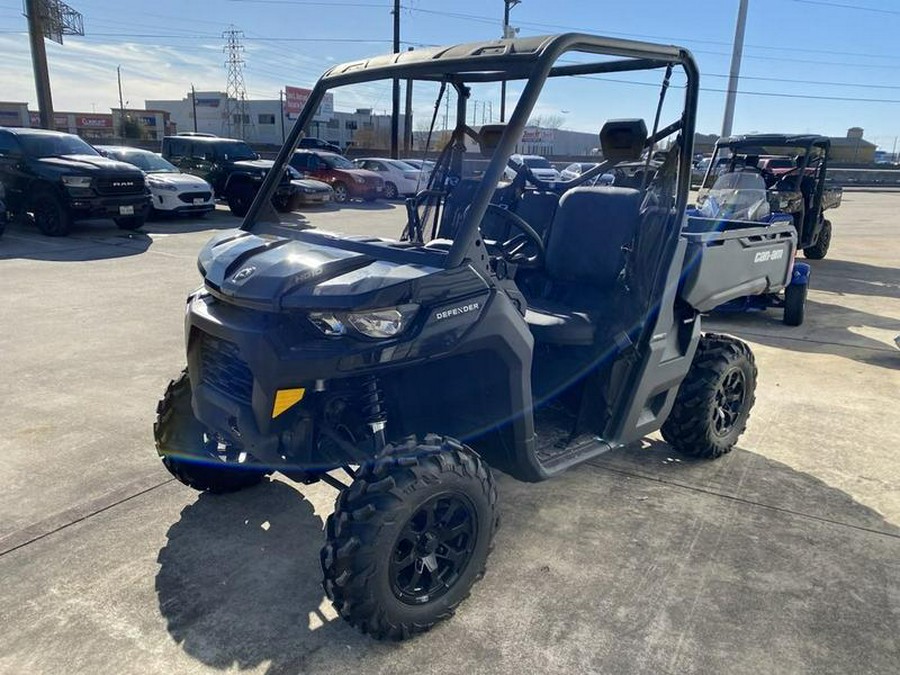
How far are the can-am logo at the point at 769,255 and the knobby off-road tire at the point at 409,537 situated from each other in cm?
252

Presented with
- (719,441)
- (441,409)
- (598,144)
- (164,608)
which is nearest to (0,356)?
(164,608)

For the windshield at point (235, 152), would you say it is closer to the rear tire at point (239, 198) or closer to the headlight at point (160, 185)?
the rear tire at point (239, 198)

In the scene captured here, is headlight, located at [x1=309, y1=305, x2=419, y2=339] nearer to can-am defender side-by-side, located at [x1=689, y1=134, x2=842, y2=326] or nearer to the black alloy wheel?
the black alloy wheel

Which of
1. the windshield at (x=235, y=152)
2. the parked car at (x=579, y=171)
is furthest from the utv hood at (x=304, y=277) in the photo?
the windshield at (x=235, y=152)

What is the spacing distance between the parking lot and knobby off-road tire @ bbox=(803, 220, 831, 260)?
25.3ft

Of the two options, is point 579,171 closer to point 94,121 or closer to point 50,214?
point 50,214

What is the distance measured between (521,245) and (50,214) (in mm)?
10928

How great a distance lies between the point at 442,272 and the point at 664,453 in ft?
7.85

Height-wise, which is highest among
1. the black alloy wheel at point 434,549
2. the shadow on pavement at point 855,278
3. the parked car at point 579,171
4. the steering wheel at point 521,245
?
the parked car at point 579,171

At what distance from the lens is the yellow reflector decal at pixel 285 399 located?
7.68 feet

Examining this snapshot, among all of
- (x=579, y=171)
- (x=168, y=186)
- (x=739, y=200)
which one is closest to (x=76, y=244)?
(x=168, y=186)

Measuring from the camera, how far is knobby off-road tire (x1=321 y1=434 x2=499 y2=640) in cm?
230

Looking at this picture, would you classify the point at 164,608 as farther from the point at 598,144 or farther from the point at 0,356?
the point at 0,356

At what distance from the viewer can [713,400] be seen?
391 centimetres
